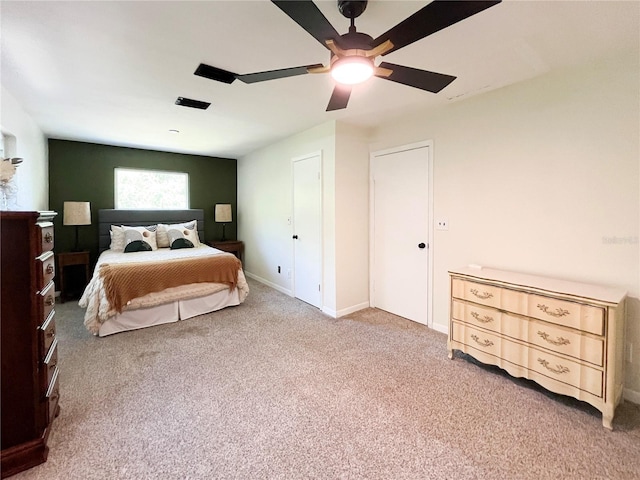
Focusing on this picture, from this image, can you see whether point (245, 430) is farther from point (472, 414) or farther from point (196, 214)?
point (196, 214)

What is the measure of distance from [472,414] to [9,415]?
2.55 metres

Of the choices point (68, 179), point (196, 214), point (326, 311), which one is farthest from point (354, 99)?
point (68, 179)

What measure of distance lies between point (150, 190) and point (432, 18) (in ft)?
17.1

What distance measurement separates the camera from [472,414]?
6.15 feet

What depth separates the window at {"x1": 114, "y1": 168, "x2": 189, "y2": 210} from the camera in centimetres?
493

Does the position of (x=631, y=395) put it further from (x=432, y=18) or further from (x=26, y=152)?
(x=26, y=152)

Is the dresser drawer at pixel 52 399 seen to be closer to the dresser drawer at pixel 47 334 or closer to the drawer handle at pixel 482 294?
the dresser drawer at pixel 47 334

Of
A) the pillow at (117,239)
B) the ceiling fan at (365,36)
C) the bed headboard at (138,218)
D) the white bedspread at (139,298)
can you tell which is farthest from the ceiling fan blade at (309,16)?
the bed headboard at (138,218)

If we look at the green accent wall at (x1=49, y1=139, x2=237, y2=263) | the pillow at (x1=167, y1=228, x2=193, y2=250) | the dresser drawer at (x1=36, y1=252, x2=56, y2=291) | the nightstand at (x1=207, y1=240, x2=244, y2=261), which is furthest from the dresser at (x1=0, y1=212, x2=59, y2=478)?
the nightstand at (x1=207, y1=240, x2=244, y2=261)

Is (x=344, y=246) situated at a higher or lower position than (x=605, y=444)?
higher

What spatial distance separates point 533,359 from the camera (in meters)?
2.05

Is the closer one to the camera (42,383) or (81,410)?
(42,383)

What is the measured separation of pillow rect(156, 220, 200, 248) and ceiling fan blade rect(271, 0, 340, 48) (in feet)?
13.4

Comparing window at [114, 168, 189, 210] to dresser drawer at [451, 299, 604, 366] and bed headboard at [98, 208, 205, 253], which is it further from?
dresser drawer at [451, 299, 604, 366]
